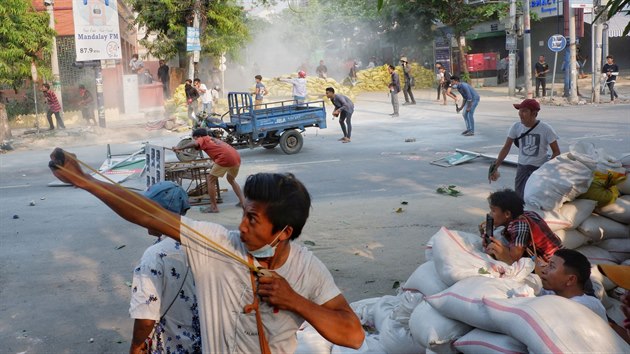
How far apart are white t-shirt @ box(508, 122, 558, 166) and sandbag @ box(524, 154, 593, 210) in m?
1.33

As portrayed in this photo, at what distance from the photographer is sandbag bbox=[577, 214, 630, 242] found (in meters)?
5.27

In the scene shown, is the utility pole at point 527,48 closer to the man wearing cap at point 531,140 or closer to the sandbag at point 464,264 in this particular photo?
the man wearing cap at point 531,140

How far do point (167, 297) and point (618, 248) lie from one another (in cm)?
378

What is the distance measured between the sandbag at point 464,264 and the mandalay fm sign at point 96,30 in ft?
60.1

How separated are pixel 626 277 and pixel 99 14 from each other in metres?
19.8

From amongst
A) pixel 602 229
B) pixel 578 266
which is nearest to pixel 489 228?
pixel 578 266

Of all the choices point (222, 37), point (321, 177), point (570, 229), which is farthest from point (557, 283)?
point (222, 37)

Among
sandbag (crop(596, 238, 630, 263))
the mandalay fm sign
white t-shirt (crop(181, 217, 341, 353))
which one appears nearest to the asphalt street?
sandbag (crop(596, 238, 630, 263))

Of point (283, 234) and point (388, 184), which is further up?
point (283, 234)

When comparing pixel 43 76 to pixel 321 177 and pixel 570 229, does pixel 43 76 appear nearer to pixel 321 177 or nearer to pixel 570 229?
pixel 321 177

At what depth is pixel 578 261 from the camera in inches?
148

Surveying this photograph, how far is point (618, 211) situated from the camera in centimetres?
538

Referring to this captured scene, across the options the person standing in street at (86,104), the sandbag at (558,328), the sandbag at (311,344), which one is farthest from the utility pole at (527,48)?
the sandbag at (558,328)

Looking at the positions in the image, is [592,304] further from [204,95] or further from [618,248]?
[204,95]
